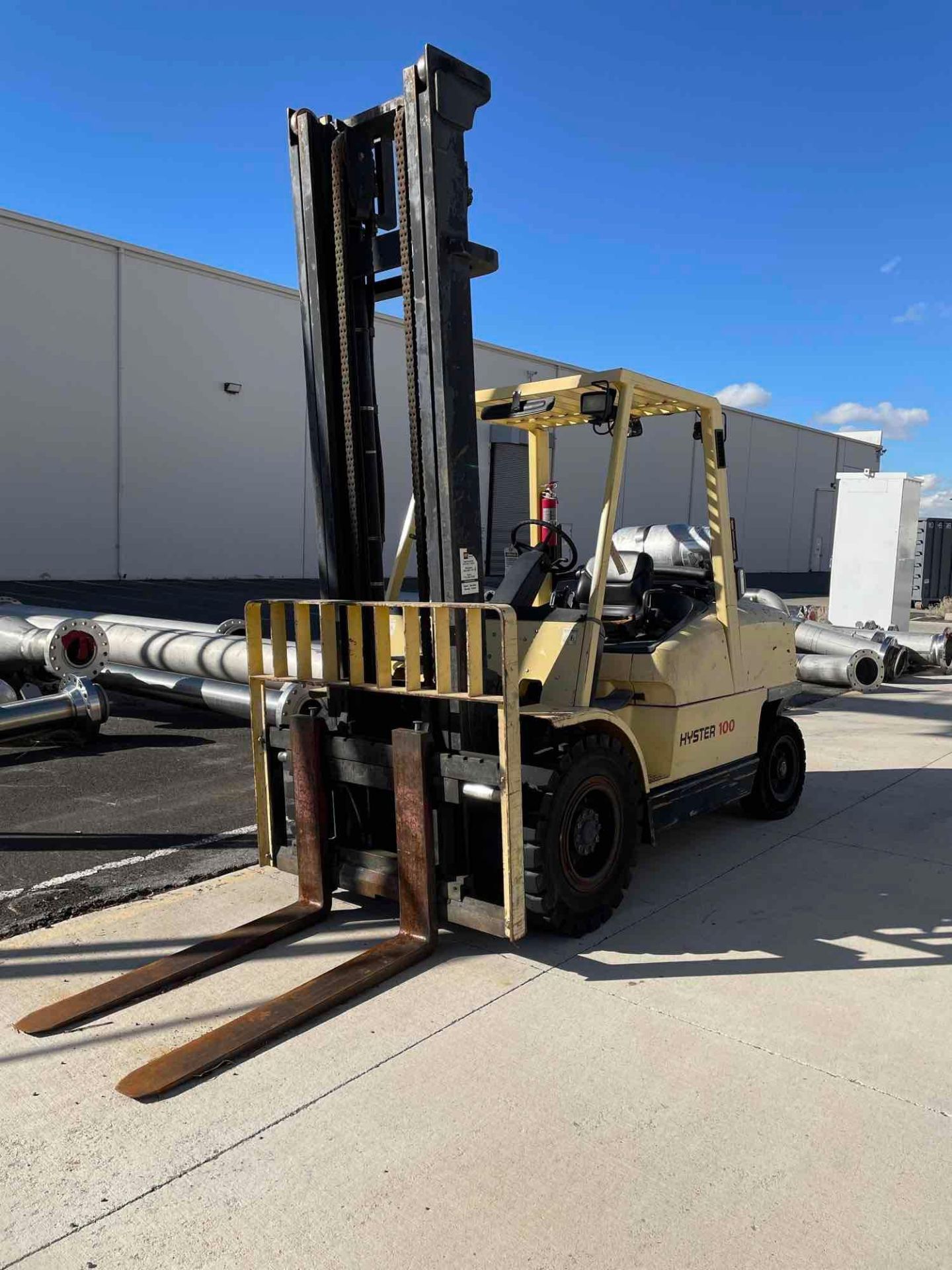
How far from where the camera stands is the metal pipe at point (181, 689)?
8.41 metres

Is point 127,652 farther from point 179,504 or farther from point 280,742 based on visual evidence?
point 179,504

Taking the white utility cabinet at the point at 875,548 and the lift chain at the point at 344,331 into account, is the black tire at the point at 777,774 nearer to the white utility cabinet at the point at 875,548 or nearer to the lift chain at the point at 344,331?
the lift chain at the point at 344,331

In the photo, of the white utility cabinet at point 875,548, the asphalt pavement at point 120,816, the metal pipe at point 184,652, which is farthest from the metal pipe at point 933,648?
the asphalt pavement at point 120,816

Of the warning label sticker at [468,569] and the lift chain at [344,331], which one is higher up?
the lift chain at [344,331]

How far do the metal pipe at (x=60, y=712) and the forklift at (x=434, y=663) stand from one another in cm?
351

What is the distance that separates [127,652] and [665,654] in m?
6.57

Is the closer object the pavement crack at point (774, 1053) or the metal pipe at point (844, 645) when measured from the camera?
the pavement crack at point (774, 1053)

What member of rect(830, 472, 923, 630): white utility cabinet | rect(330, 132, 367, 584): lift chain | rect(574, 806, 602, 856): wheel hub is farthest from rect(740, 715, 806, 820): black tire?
rect(830, 472, 923, 630): white utility cabinet

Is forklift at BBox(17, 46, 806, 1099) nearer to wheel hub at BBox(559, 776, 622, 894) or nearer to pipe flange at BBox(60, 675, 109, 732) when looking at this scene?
wheel hub at BBox(559, 776, 622, 894)

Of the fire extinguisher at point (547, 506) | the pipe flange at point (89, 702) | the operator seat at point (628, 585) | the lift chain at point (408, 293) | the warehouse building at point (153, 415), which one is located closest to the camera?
the lift chain at point (408, 293)

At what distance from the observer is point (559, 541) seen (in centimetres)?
520

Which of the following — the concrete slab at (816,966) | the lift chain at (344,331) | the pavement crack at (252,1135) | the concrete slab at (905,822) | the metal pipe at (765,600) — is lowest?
the pavement crack at (252,1135)

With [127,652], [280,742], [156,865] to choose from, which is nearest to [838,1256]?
[280,742]

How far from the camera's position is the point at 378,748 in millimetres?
4371
